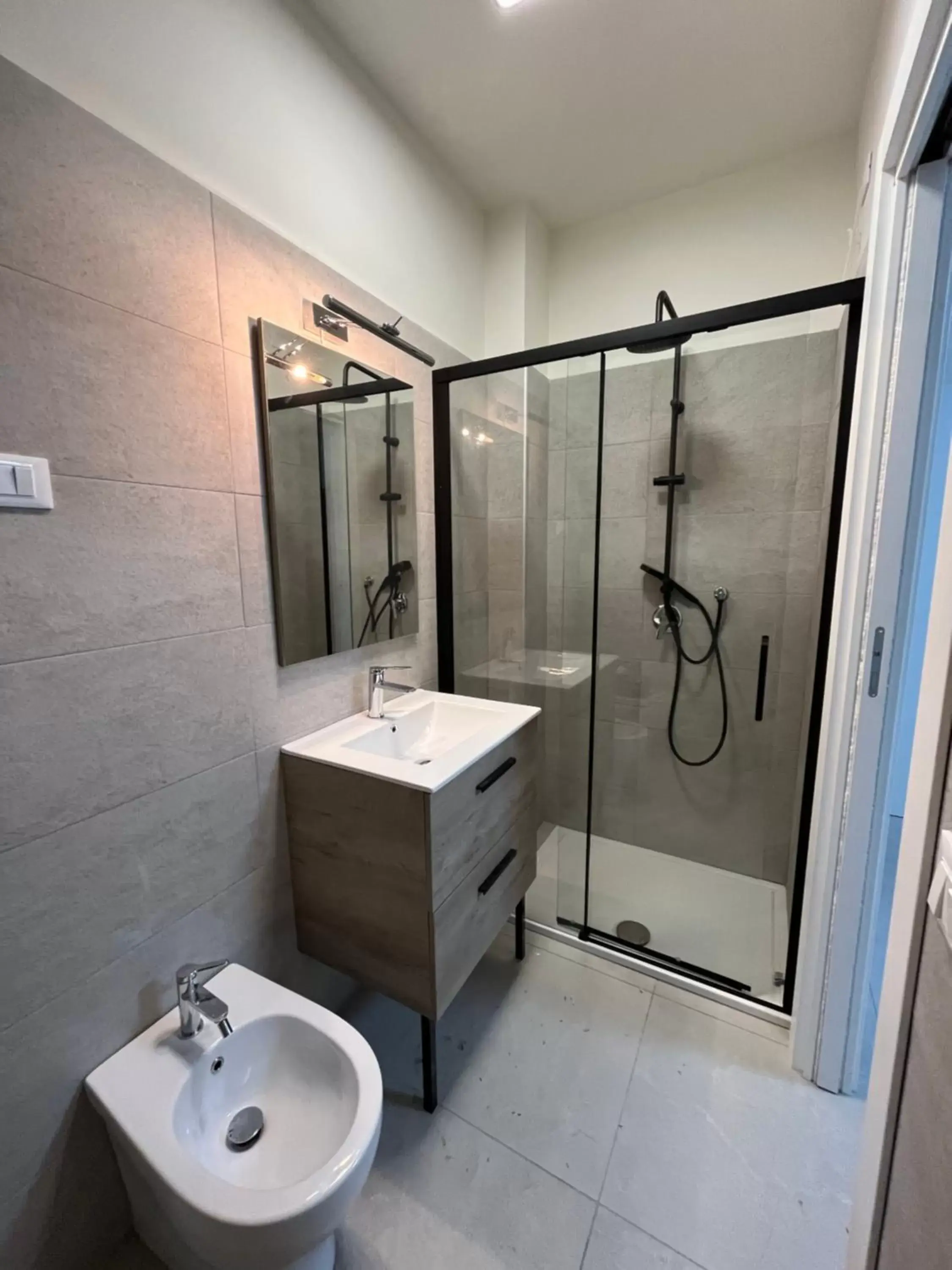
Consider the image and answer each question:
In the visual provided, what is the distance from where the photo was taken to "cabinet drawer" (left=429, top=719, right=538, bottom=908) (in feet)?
4.03

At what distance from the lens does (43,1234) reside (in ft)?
3.19

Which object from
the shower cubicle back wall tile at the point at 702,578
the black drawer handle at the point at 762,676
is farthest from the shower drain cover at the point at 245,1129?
the black drawer handle at the point at 762,676

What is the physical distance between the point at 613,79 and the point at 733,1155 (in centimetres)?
296

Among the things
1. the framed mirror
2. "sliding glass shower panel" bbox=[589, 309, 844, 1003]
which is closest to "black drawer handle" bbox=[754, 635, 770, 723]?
"sliding glass shower panel" bbox=[589, 309, 844, 1003]

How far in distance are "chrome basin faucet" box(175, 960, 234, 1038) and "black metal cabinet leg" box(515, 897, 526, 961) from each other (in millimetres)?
1010

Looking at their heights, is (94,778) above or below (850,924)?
above

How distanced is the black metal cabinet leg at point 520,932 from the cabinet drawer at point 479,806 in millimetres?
410

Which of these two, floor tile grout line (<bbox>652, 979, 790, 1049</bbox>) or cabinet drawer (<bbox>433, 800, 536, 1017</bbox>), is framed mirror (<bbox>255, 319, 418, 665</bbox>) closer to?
cabinet drawer (<bbox>433, 800, 536, 1017</bbox>)

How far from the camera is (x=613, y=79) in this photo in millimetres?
1532

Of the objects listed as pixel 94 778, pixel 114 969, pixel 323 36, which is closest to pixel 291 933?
pixel 114 969

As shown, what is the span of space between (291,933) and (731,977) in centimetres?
145

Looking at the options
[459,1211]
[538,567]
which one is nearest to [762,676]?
[538,567]

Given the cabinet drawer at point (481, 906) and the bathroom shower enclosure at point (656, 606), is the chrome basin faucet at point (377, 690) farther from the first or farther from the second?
the cabinet drawer at point (481, 906)

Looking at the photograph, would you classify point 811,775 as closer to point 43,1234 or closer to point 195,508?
point 195,508
